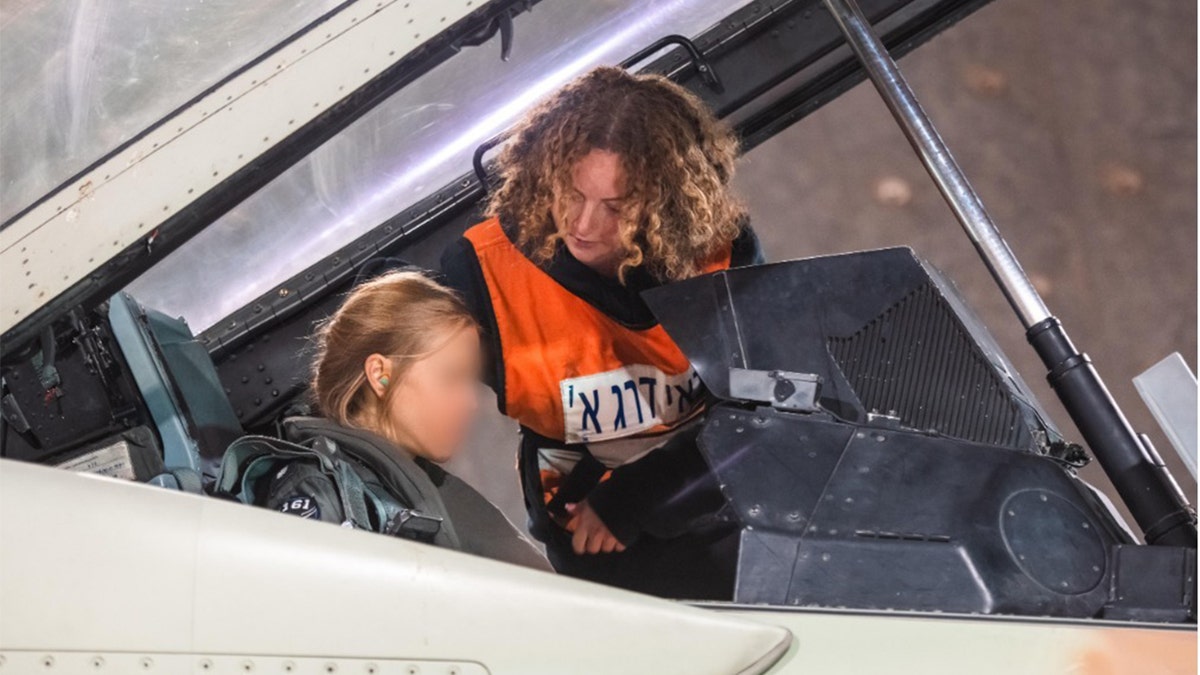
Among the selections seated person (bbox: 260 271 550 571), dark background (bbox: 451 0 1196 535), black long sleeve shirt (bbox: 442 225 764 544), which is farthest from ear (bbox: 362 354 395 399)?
dark background (bbox: 451 0 1196 535)

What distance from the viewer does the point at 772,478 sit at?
1.37m

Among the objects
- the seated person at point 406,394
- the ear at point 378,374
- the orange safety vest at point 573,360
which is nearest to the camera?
the seated person at point 406,394

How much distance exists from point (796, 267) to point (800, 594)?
0.38 metres

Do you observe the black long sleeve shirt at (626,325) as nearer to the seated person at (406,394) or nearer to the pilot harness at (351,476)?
the seated person at (406,394)

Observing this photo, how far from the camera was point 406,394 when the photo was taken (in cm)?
171

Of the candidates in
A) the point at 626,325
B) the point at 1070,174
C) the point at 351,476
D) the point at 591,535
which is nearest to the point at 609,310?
the point at 626,325

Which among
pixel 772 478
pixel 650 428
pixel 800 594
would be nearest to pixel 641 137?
pixel 650 428

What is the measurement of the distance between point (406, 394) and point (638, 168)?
479 mm

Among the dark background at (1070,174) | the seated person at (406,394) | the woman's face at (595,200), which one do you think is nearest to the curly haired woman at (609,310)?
the woman's face at (595,200)

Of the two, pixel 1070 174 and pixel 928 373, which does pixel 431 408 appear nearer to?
pixel 928 373

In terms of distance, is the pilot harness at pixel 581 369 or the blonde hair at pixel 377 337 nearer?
the blonde hair at pixel 377 337

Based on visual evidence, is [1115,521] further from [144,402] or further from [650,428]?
[144,402]

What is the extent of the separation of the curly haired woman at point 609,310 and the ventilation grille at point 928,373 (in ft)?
1.22

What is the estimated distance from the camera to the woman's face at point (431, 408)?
5.61 feet
